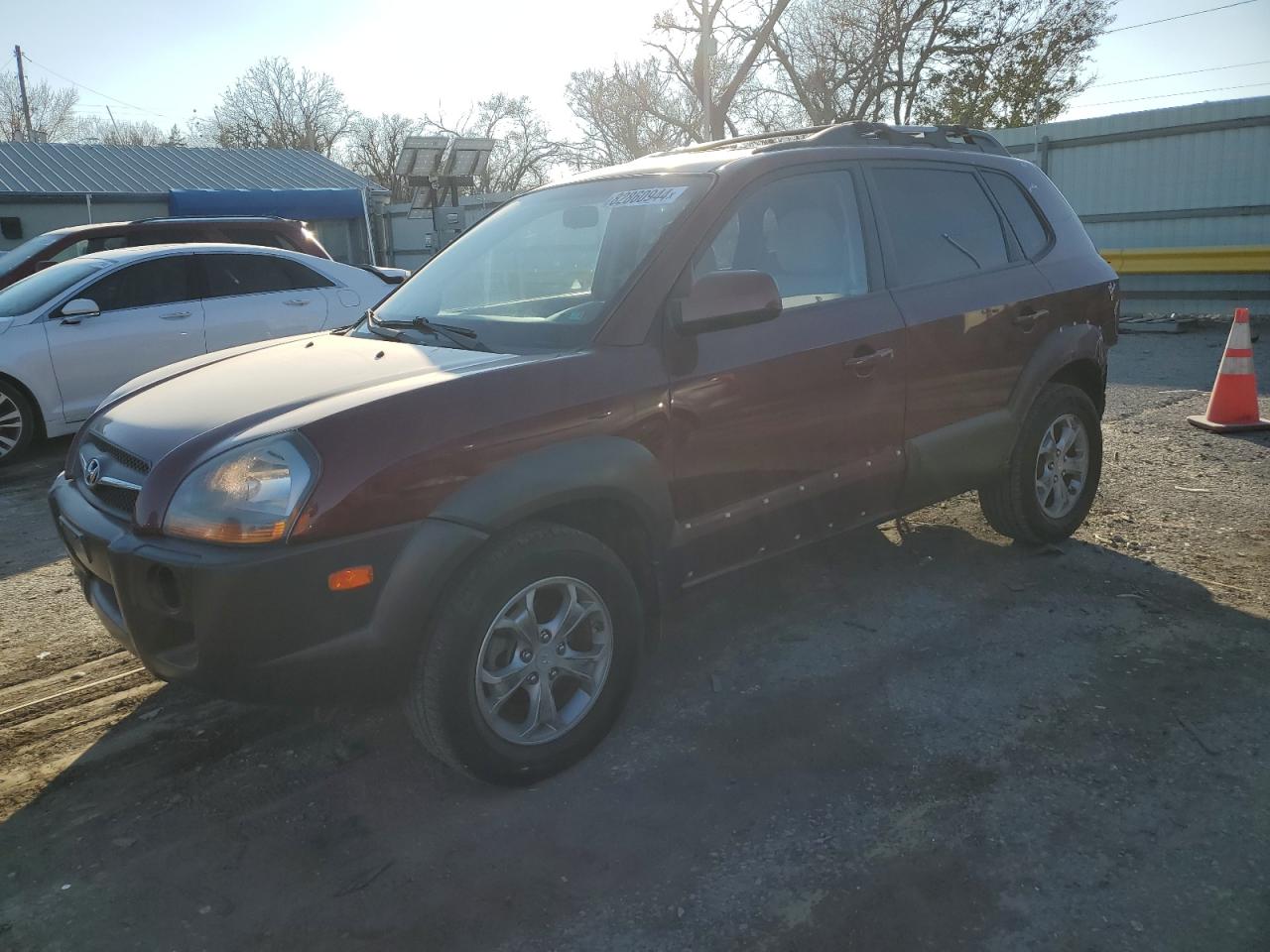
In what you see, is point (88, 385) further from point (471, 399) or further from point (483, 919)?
point (483, 919)

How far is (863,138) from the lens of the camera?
4.27 meters

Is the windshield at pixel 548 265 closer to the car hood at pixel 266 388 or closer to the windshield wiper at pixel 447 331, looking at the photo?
the windshield wiper at pixel 447 331

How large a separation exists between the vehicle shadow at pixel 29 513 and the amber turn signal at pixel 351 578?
10.3ft

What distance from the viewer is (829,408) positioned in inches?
145

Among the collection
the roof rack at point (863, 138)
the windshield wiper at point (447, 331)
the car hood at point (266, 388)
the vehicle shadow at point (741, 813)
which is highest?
the roof rack at point (863, 138)

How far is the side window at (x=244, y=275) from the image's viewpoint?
829 centimetres

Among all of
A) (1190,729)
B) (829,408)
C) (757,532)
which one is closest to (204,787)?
(757,532)

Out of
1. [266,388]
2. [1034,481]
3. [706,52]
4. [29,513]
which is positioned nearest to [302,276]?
[29,513]

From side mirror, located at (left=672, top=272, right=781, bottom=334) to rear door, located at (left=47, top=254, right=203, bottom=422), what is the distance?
236 inches

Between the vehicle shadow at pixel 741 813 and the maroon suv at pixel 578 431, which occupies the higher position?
the maroon suv at pixel 578 431

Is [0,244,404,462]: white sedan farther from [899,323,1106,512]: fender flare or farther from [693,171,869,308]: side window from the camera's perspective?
[899,323,1106,512]: fender flare

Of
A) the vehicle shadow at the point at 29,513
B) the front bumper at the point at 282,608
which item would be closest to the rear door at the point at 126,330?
the vehicle shadow at the point at 29,513

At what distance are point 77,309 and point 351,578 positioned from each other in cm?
622

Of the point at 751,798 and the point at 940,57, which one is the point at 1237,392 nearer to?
the point at 751,798
